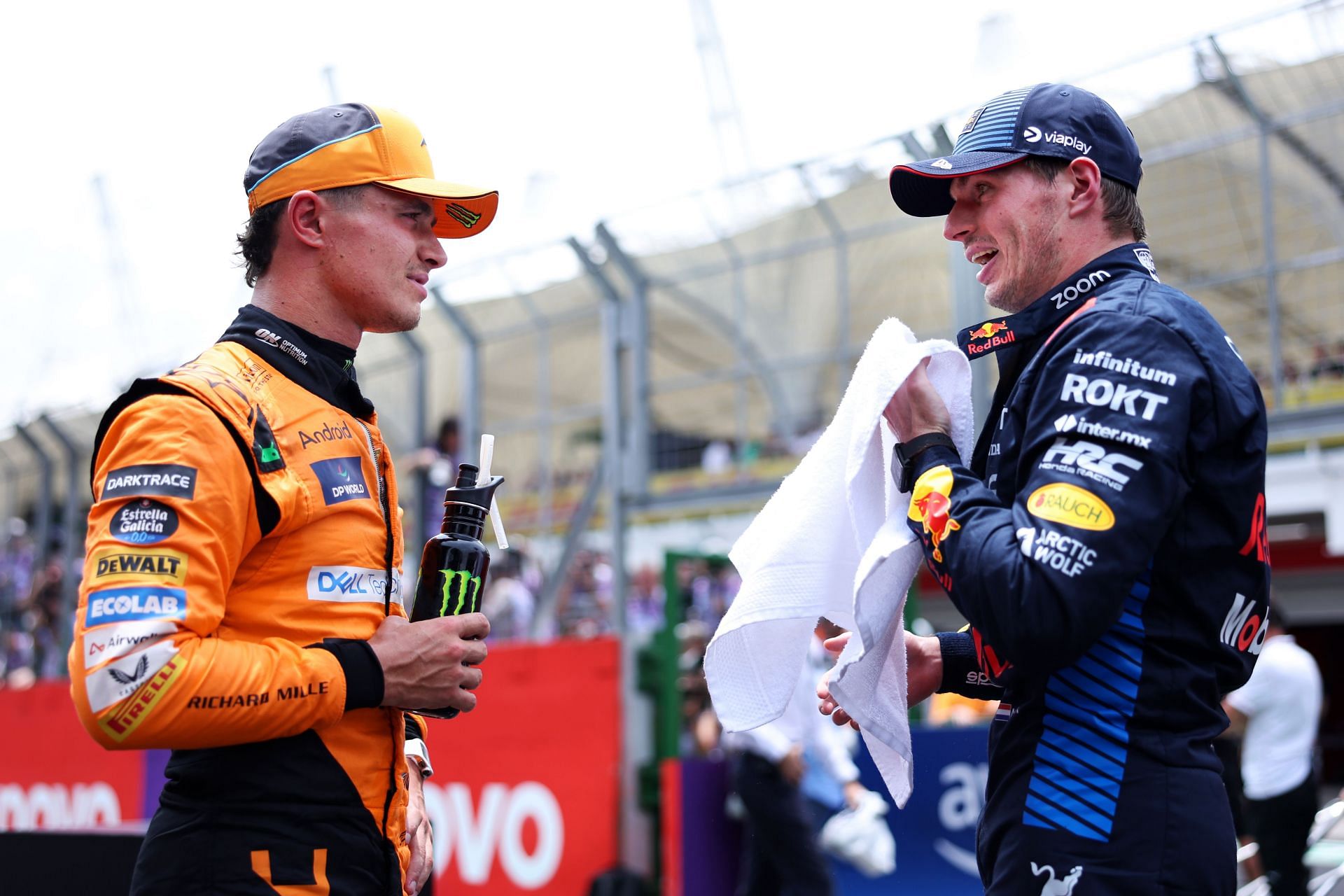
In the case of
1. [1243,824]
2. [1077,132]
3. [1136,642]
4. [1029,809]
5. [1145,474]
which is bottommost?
[1243,824]

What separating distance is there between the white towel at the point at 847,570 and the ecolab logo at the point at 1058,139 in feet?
1.10

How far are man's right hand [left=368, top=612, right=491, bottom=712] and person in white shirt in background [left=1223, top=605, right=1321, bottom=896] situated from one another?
5440 millimetres

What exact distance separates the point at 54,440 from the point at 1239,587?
10563 millimetres

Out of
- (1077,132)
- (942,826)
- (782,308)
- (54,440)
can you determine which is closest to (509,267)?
(782,308)

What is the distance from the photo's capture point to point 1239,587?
176 centimetres

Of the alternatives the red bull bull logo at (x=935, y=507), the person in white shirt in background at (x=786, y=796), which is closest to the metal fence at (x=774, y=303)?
the person in white shirt in background at (x=786, y=796)

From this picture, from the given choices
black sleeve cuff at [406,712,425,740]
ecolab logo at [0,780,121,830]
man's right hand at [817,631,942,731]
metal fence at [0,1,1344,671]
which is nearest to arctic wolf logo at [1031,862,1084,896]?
man's right hand at [817,631,942,731]

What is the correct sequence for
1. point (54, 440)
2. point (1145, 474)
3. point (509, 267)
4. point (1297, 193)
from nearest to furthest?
point (1145, 474)
point (1297, 193)
point (509, 267)
point (54, 440)

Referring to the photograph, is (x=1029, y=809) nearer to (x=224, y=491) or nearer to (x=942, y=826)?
(x=224, y=491)

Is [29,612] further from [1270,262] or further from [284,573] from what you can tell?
[284,573]

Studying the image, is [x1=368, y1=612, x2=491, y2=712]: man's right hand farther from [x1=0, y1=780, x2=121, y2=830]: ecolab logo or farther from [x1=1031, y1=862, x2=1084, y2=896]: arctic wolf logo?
[x1=0, y1=780, x2=121, y2=830]: ecolab logo

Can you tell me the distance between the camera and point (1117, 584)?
1.61 meters

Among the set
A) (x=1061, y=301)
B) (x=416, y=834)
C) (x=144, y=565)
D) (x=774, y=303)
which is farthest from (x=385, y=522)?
(x=774, y=303)

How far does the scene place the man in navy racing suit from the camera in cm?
162
